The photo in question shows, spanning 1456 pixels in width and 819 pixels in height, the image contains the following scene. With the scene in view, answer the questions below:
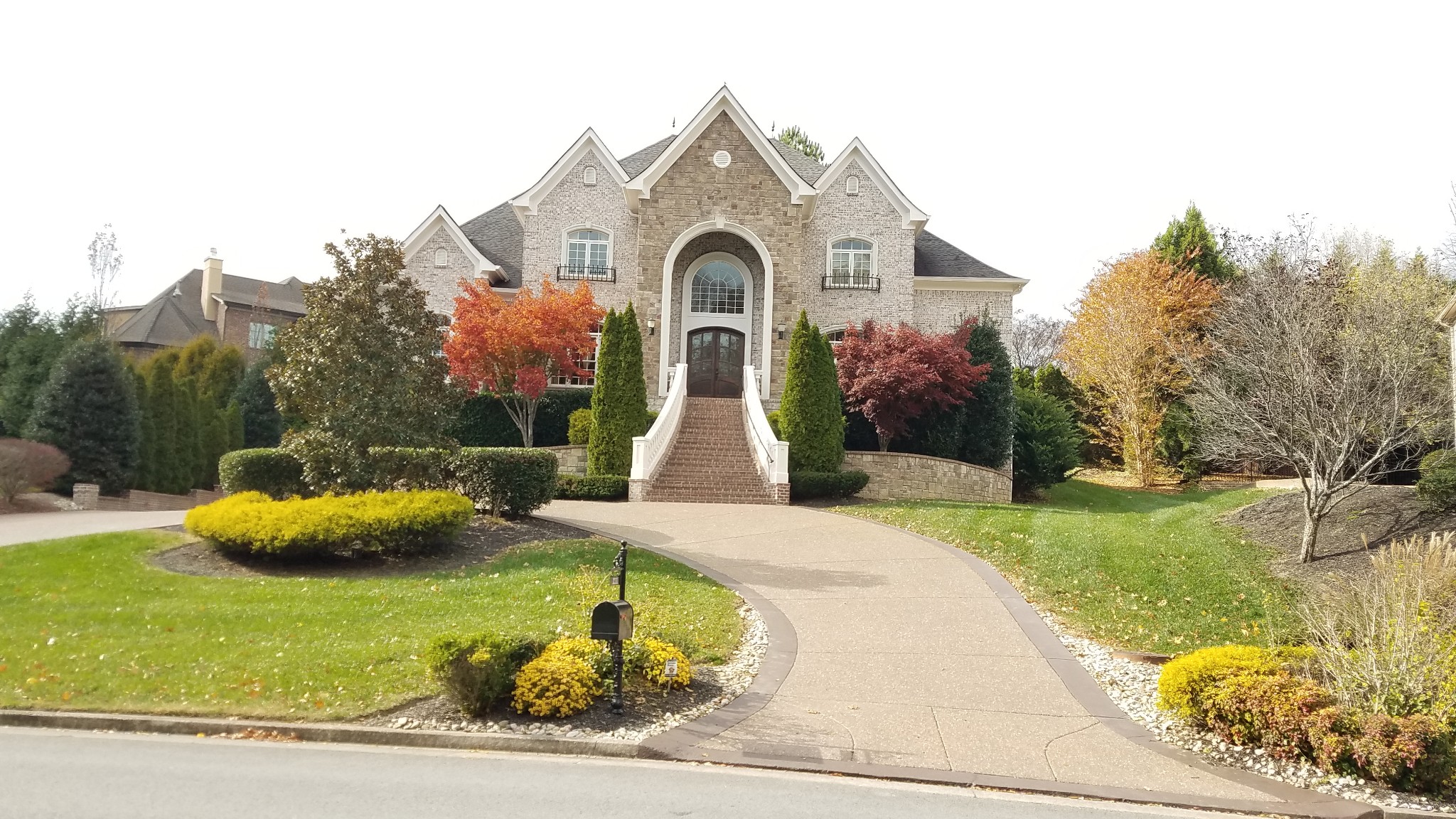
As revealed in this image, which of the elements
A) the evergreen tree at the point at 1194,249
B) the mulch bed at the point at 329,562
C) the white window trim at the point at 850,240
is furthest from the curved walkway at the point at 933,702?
the evergreen tree at the point at 1194,249

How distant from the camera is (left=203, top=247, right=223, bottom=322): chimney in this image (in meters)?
50.9

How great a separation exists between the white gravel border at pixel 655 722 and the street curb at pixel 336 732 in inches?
4.5

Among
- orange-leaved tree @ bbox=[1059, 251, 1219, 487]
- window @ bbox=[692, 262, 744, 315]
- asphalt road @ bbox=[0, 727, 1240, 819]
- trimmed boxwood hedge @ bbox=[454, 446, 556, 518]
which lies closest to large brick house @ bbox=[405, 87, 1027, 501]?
window @ bbox=[692, 262, 744, 315]

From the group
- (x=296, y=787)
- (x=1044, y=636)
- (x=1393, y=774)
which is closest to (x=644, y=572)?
(x=1044, y=636)

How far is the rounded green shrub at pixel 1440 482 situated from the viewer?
49.0ft

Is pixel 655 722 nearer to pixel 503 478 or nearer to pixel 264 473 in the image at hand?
pixel 503 478

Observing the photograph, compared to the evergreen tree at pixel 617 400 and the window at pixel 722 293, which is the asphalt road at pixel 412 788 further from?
the window at pixel 722 293

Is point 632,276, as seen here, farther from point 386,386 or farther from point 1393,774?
point 1393,774

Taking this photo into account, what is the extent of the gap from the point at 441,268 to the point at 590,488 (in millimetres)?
11952

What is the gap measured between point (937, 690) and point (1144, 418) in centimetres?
2732

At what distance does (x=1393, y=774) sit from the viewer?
20.5ft

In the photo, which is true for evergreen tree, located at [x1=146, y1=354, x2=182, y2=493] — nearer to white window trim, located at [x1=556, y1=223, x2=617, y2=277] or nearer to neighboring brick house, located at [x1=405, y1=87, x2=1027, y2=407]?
neighboring brick house, located at [x1=405, y1=87, x2=1027, y2=407]

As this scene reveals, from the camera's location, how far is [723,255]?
3023cm

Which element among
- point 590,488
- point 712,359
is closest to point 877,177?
point 712,359
